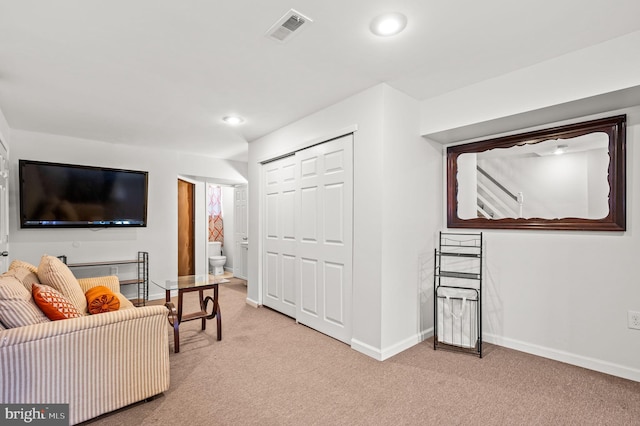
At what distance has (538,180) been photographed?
2.90 m

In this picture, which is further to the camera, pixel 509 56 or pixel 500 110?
pixel 500 110

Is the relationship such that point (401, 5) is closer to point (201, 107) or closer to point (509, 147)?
point (509, 147)

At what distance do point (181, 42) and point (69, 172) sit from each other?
3.18 meters

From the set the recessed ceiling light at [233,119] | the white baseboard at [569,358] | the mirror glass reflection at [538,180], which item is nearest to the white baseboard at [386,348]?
the white baseboard at [569,358]

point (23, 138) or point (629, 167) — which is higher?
point (23, 138)

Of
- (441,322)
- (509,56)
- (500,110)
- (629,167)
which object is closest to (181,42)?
(509,56)

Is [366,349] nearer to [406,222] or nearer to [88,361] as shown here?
[406,222]

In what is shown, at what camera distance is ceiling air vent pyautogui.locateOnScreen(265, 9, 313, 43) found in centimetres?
189

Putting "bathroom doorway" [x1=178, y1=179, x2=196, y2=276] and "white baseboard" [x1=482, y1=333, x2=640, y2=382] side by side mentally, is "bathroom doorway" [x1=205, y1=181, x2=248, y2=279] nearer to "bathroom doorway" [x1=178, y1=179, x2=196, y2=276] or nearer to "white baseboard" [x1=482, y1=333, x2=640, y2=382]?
"bathroom doorway" [x1=178, y1=179, x2=196, y2=276]

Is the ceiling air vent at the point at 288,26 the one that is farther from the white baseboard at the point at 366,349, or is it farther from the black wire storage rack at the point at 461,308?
the white baseboard at the point at 366,349

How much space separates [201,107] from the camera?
3346mm

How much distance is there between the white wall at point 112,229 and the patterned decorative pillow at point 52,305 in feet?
9.13

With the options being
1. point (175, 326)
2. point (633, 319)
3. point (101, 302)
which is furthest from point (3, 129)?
point (633, 319)

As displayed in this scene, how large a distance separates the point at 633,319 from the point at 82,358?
3.73m
